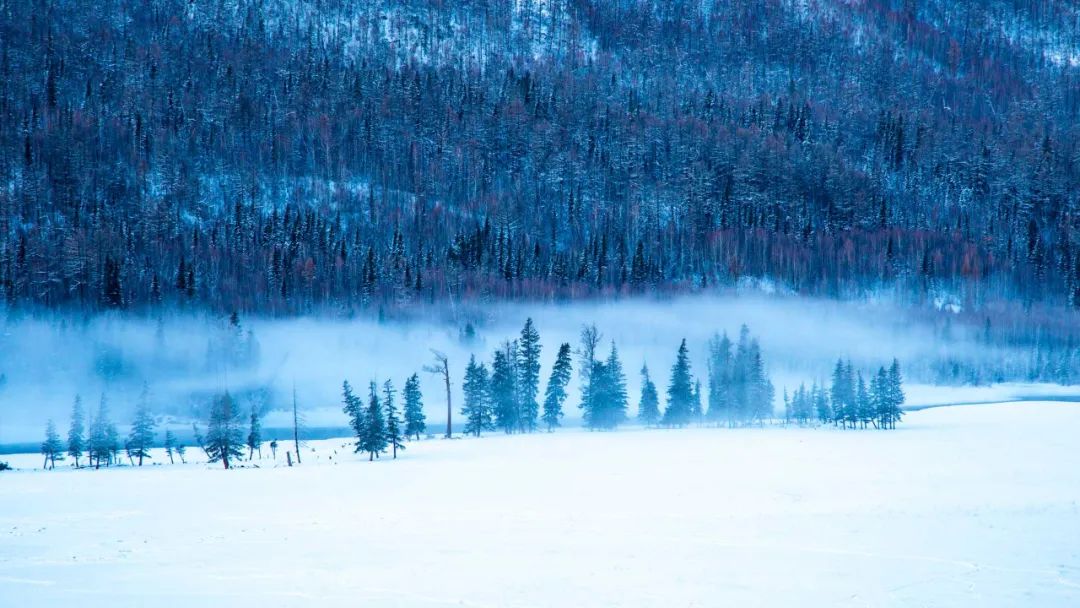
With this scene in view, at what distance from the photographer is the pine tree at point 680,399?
7194cm

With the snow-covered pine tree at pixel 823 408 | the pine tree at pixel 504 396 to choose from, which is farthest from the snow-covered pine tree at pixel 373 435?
the snow-covered pine tree at pixel 823 408

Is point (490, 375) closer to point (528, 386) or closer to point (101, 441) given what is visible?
point (528, 386)

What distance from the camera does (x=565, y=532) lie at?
25.2m

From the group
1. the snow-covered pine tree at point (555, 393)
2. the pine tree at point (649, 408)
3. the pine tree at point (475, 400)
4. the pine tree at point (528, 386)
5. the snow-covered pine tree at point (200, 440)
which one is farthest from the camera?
the pine tree at point (649, 408)

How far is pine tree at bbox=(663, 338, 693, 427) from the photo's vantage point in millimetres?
71938

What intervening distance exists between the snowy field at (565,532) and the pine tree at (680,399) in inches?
1030

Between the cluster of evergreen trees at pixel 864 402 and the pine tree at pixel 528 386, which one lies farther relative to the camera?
the pine tree at pixel 528 386

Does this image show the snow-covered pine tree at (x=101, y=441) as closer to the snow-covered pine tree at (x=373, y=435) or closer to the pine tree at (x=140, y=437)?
the pine tree at (x=140, y=437)

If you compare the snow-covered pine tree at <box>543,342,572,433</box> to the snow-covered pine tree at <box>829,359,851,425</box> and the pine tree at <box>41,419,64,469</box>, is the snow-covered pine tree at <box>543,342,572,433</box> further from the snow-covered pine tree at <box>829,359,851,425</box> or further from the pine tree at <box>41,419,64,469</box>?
the pine tree at <box>41,419,64,469</box>

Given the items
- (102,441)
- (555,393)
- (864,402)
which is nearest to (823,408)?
(864,402)

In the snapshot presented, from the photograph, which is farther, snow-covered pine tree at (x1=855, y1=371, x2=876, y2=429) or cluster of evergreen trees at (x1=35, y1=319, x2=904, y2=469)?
snow-covered pine tree at (x1=855, y1=371, x2=876, y2=429)

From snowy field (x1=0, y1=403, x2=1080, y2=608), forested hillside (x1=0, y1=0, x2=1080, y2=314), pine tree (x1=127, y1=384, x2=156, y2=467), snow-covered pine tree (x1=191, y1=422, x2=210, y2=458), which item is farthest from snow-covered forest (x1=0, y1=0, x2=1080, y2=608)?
snow-covered pine tree (x1=191, y1=422, x2=210, y2=458)

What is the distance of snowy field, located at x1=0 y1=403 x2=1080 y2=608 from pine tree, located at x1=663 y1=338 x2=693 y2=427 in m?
26.2

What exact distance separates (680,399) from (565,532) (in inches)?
1932
